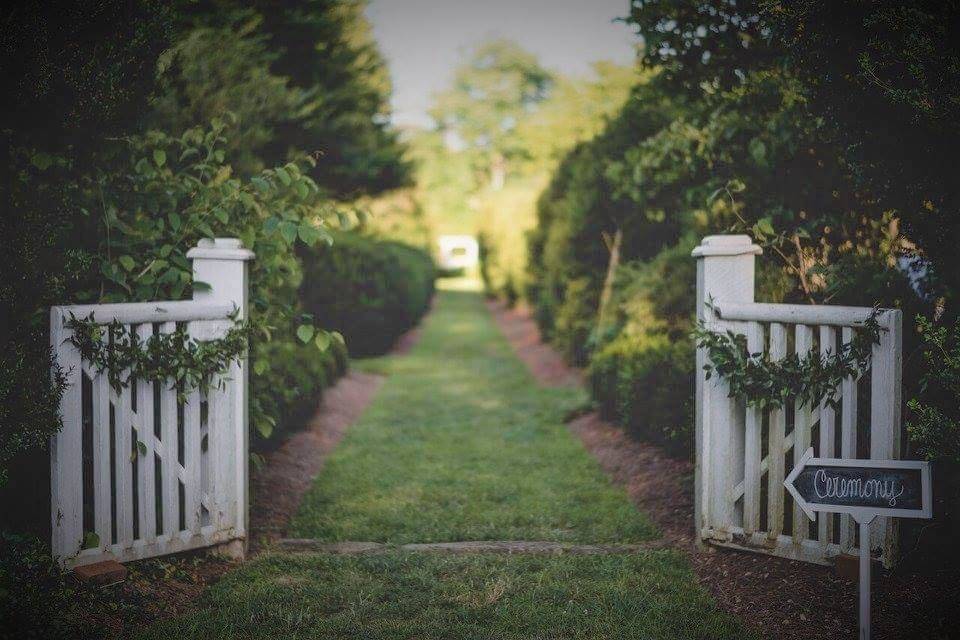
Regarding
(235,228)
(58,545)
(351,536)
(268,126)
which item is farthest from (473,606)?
(268,126)

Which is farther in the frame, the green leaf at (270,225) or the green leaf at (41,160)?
the green leaf at (270,225)

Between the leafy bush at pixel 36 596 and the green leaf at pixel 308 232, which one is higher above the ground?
the green leaf at pixel 308 232

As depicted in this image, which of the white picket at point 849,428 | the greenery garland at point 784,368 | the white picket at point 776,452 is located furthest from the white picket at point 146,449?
the white picket at point 849,428

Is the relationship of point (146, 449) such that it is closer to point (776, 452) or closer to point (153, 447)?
point (153, 447)

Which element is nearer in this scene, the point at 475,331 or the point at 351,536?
the point at 351,536

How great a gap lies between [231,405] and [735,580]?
303 centimetres

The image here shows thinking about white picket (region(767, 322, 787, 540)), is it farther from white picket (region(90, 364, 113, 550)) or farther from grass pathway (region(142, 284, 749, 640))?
white picket (region(90, 364, 113, 550))

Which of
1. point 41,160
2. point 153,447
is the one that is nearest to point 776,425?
point 153,447

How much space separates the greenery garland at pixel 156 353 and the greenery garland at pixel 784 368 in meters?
2.68

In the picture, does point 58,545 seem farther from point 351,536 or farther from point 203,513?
point 351,536

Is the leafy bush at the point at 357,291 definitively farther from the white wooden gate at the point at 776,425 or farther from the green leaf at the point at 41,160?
the white wooden gate at the point at 776,425

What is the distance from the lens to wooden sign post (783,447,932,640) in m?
3.09

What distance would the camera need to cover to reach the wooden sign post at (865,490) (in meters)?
3.09

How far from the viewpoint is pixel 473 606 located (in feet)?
12.4
